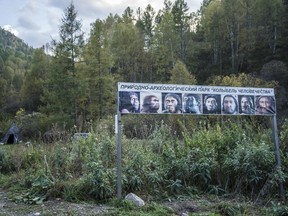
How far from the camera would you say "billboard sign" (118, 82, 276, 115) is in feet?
18.6

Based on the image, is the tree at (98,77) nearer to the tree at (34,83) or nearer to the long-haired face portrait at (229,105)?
the tree at (34,83)

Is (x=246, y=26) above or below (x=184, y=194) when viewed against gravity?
above

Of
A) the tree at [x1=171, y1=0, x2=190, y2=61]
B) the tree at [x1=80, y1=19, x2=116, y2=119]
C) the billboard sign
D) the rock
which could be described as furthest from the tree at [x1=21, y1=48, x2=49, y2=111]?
the rock

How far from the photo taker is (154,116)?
1762 cm

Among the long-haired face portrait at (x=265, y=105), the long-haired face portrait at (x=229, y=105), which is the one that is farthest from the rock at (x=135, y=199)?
the long-haired face portrait at (x=265, y=105)

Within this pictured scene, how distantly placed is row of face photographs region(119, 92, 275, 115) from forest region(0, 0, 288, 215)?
0.63 metres

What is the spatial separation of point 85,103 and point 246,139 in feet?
95.0

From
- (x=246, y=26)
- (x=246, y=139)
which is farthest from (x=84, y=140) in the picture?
(x=246, y=26)

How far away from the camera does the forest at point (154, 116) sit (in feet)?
19.8

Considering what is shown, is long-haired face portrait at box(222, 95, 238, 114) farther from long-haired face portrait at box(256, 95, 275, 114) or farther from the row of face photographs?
long-haired face portrait at box(256, 95, 275, 114)

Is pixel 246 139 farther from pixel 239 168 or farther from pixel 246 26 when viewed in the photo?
pixel 246 26

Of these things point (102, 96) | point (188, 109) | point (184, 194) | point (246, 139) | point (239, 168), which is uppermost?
point (102, 96)

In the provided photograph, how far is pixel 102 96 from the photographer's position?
107 feet

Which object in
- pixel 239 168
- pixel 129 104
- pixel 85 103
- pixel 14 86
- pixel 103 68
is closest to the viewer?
pixel 129 104
